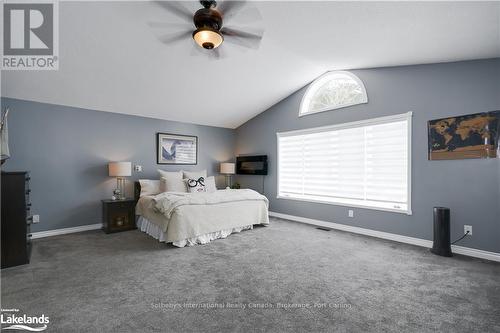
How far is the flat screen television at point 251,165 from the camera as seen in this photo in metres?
5.78

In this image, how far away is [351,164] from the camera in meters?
4.30

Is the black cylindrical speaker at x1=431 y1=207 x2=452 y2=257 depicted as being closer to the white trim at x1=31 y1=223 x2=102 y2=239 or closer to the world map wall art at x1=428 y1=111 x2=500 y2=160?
the world map wall art at x1=428 y1=111 x2=500 y2=160

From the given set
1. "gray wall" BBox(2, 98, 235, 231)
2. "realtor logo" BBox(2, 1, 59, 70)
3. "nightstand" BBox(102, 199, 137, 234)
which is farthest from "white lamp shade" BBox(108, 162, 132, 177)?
"realtor logo" BBox(2, 1, 59, 70)

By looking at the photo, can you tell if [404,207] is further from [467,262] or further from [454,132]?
[454,132]

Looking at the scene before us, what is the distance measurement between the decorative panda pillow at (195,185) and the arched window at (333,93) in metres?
2.61

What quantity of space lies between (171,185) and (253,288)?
2955mm

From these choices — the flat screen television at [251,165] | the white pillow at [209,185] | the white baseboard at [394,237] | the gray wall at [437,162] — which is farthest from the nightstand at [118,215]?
the gray wall at [437,162]

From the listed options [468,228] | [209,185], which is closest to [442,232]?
[468,228]

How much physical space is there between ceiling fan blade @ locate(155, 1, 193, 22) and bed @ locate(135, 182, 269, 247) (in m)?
2.40

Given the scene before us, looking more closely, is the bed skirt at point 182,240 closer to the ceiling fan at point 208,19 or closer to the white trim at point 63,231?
the white trim at point 63,231

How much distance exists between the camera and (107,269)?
260 cm

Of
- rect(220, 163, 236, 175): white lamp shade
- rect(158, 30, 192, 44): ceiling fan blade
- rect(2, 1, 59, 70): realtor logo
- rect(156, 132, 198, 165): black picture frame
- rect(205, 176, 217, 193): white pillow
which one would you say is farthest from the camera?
rect(220, 163, 236, 175): white lamp shade

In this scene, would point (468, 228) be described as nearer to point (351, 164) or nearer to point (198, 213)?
point (351, 164)

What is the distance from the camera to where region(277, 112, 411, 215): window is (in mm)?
3723
